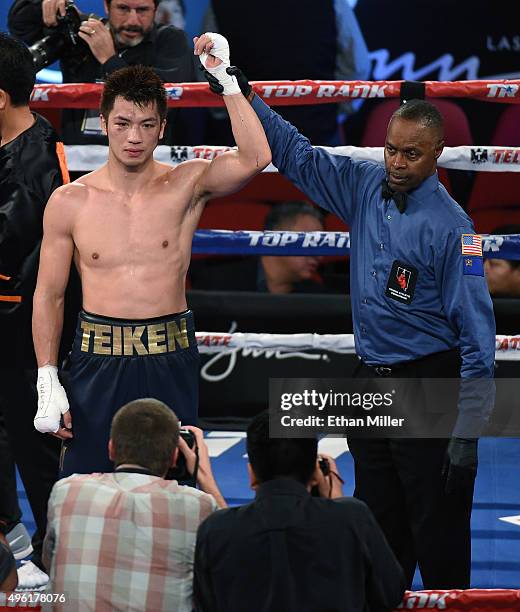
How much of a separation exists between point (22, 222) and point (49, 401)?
1.93 feet

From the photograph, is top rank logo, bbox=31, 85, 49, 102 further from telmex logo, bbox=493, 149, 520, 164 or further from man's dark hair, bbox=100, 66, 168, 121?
telmex logo, bbox=493, 149, 520, 164

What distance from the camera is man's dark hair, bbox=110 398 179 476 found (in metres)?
2.61

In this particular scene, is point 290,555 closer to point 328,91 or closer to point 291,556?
point 291,556

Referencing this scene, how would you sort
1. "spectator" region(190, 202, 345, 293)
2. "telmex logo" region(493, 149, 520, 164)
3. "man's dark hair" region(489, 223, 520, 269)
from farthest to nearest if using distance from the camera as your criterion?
"spectator" region(190, 202, 345, 293)
"man's dark hair" region(489, 223, 520, 269)
"telmex logo" region(493, 149, 520, 164)

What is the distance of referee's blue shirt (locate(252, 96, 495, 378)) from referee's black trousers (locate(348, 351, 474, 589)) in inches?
2.3

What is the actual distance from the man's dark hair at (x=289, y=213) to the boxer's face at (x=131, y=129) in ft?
7.80

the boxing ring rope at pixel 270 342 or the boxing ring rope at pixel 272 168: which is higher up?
the boxing ring rope at pixel 272 168

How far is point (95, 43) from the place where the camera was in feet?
15.1

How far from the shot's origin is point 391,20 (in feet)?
22.1

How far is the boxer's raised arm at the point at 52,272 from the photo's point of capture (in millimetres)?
3344

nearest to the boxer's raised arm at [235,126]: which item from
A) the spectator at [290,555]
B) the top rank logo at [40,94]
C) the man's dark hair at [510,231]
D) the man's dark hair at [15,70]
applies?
the man's dark hair at [15,70]

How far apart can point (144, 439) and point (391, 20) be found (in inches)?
183

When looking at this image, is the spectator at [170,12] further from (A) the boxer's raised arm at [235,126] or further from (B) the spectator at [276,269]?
(A) the boxer's raised arm at [235,126]
